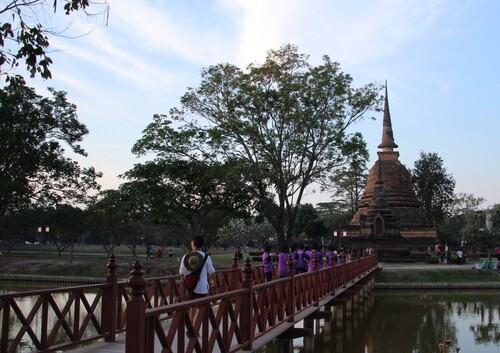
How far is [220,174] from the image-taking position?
31.9 metres

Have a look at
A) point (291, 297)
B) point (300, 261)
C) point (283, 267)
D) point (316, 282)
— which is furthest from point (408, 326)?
point (291, 297)

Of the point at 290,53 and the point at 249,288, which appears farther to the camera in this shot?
the point at 290,53

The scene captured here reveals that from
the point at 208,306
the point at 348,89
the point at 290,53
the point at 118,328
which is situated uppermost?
the point at 290,53

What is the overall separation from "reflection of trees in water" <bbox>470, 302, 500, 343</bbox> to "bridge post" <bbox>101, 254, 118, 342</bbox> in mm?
14408

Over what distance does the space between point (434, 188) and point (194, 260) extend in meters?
65.6

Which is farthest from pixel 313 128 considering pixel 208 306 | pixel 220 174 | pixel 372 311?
pixel 208 306

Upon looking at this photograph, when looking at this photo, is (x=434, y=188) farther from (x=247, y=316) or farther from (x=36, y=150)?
(x=247, y=316)

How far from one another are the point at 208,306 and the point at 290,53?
26.6 m

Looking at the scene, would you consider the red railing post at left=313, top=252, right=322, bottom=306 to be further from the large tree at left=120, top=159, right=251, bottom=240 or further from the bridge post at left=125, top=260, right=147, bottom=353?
the large tree at left=120, top=159, right=251, bottom=240

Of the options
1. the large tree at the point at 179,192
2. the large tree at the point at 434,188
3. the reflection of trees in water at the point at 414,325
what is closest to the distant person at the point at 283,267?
the reflection of trees in water at the point at 414,325

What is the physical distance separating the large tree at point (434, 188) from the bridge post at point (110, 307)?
64.4 meters

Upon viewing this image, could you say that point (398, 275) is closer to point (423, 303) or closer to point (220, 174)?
point (423, 303)

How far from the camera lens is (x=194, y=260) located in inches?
336

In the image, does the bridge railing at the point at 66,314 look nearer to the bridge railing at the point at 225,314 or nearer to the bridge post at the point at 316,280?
the bridge railing at the point at 225,314
